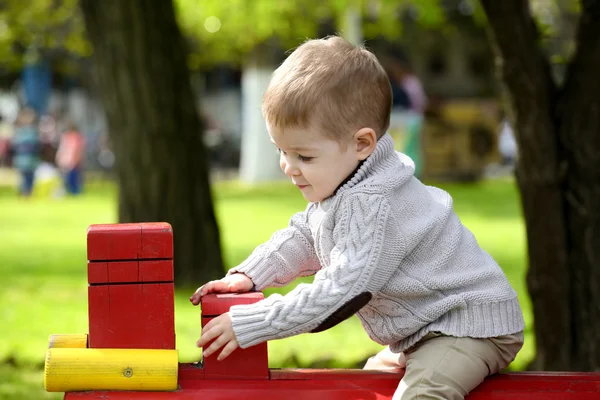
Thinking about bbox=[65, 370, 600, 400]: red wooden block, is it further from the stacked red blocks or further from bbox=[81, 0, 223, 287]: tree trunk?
bbox=[81, 0, 223, 287]: tree trunk

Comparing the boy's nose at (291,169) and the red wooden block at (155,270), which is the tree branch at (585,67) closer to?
the boy's nose at (291,169)

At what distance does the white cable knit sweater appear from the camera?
2.47m

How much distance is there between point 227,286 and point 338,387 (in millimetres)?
429

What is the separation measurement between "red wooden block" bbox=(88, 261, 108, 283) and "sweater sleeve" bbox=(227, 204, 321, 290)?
432 millimetres

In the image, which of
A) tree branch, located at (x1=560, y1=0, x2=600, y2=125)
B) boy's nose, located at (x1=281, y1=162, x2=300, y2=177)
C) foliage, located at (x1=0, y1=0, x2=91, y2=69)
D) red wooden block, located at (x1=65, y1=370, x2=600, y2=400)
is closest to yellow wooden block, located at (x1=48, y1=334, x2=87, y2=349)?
red wooden block, located at (x1=65, y1=370, x2=600, y2=400)

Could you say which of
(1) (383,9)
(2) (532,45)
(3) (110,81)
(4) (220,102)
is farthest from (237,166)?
(2) (532,45)

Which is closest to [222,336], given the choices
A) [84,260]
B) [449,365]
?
[449,365]

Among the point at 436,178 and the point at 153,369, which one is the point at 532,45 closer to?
the point at 153,369

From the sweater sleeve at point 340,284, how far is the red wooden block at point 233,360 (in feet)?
0.35

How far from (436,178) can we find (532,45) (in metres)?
19.0

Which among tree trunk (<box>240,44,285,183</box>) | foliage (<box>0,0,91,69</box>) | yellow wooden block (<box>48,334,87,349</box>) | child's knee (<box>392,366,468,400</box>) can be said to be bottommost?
tree trunk (<box>240,44,285,183</box>)

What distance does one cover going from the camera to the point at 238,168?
3020 centimetres

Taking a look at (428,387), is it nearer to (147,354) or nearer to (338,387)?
(338,387)

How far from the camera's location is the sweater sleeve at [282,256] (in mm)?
2832
